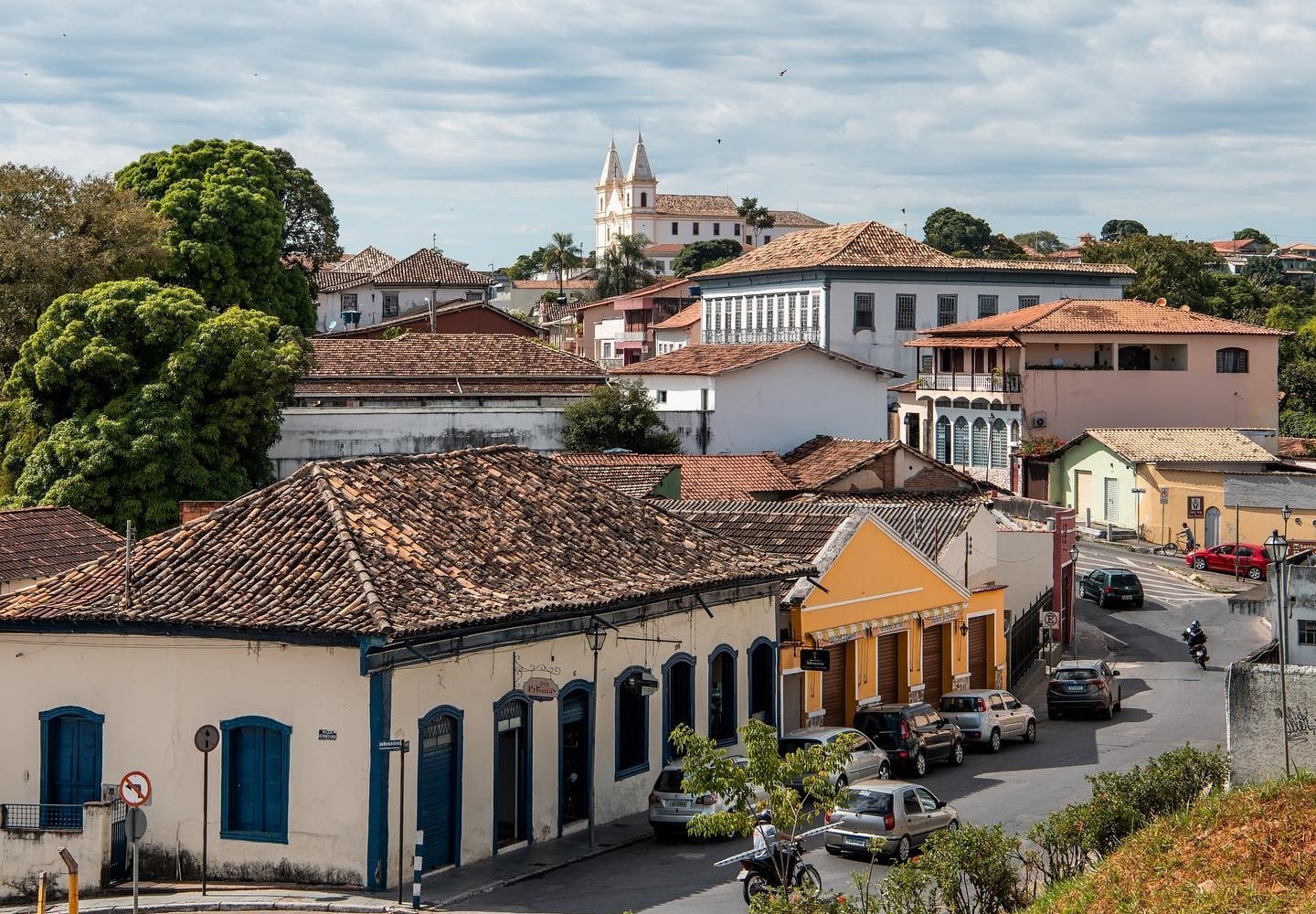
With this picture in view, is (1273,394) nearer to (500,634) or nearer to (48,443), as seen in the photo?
(48,443)

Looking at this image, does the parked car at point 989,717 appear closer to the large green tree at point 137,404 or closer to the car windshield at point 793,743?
the car windshield at point 793,743

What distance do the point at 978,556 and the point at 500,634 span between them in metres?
20.7

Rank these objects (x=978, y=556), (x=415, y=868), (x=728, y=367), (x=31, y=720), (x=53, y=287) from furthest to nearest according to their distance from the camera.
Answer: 1. (x=728, y=367)
2. (x=53, y=287)
3. (x=978, y=556)
4. (x=31, y=720)
5. (x=415, y=868)

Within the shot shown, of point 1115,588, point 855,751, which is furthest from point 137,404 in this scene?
point 1115,588

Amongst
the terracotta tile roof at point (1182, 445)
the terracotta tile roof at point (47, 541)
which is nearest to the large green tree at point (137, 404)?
the terracotta tile roof at point (47, 541)

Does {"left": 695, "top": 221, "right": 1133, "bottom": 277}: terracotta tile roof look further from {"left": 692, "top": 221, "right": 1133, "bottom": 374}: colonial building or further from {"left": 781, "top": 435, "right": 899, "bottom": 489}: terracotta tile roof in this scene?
{"left": 781, "top": 435, "right": 899, "bottom": 489}: terracotta tile roof

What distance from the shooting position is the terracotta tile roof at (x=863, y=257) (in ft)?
309

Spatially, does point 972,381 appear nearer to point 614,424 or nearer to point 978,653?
point 614,424

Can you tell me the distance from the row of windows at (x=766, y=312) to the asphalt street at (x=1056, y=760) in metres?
34.1

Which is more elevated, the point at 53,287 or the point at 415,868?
the point at 53,287

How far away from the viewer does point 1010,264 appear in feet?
320

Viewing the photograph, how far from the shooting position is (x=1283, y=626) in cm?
2511

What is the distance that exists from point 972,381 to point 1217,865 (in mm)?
63383

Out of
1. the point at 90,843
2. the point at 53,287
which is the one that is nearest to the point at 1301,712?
the point at 90,843
